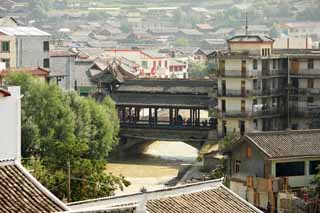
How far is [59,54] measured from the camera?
60969 mm

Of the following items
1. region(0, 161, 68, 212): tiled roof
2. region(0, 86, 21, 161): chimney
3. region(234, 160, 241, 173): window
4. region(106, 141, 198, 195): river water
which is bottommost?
region(106, 141, 198, 195): river water

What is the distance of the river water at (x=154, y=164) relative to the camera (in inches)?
1719

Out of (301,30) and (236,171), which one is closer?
(236,171)

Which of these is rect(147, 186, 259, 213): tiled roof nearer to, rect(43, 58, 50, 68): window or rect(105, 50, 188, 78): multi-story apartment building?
rect(43, 58, 50, 68): window

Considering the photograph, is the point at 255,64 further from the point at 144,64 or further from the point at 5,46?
the point at 144,64

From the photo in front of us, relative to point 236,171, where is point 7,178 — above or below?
above

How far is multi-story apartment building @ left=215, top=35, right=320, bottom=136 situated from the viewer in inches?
1937

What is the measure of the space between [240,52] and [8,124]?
121ft

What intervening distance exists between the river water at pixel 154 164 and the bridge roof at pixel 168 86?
3233 mm

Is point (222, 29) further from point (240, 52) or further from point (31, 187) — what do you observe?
point (31, 187)

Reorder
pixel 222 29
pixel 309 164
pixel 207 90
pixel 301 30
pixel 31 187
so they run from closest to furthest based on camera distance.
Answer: pixel 31 187 < pixel 309 164 < pixel 207 90 < pixel 301 30 < pixel 222 29

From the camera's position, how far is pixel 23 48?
5719cm

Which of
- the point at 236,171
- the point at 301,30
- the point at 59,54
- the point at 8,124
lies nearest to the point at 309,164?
the point at 236,171

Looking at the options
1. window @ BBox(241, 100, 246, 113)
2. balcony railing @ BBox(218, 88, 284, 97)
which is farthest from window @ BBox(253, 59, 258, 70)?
window @ BBox(241, 100, 246, 113)
